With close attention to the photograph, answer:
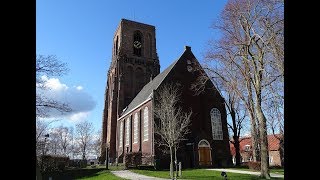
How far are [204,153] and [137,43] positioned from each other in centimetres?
2805

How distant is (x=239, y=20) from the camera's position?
22.7 meters

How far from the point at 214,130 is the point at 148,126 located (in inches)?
348

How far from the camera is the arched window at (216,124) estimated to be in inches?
1595

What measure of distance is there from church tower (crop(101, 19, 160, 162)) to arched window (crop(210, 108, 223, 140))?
50.0 feet

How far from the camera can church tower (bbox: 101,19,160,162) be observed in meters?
53.8

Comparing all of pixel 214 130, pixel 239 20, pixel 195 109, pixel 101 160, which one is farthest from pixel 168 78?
pixel 101 160

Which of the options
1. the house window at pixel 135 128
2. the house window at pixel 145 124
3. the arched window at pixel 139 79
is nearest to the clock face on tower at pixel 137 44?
the arched window at pixel 139 79

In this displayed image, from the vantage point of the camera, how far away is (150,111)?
127 feet

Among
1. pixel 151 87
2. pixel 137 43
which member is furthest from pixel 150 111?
pixel 137 43

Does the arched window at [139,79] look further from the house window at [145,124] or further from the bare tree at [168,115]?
the bare tree at [168,115]

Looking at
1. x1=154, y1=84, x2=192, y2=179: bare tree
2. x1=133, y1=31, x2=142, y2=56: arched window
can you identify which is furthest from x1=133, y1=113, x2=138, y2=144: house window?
x1=133, y1=31, x2=142, y2=56: arched window
